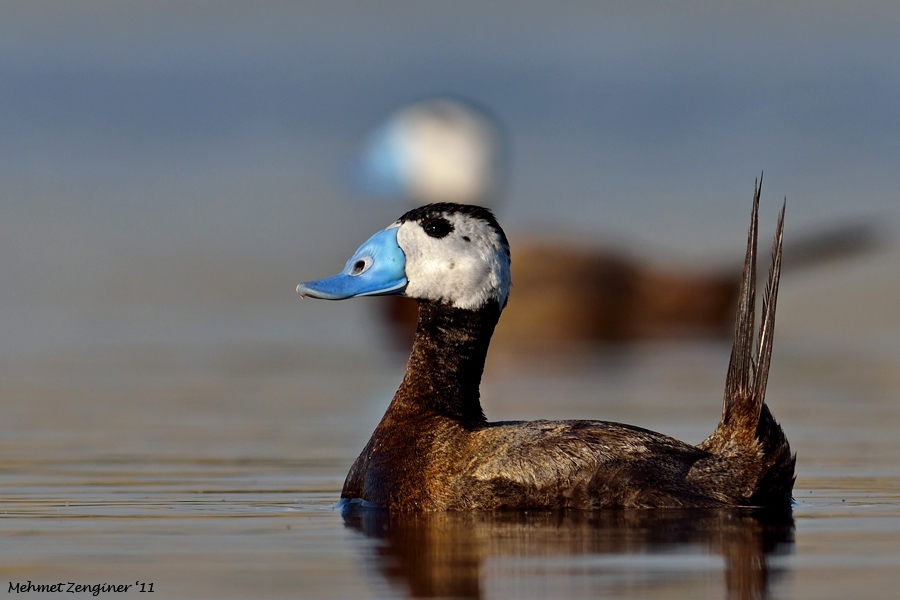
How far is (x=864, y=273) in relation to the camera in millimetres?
17781

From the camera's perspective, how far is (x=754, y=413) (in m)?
7.26

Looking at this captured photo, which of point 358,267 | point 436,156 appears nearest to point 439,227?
point 358,267

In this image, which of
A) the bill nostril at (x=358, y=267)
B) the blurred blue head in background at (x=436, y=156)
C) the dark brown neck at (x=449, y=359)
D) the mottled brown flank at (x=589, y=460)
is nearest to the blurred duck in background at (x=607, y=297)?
the blurred blue head in background at (x=436, y=156)

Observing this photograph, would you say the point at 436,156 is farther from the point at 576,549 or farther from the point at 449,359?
the point at 576,549

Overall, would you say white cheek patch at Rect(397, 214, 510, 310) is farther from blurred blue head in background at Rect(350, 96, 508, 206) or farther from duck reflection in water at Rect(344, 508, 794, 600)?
blurred blue head in background at Rect(350, 96, 508, 206)

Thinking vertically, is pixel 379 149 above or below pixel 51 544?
above

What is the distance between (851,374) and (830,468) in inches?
157

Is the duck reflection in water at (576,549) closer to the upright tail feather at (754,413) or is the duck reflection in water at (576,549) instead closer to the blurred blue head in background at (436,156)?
the upright tail feather at (754,413)

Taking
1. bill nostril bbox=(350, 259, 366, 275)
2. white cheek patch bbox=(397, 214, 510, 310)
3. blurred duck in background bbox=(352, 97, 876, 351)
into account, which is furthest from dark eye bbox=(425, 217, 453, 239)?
blurred duck in background bbox=(352, 97, 876, 351)

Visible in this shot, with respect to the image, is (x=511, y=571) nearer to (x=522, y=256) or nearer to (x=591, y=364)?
(x=591, y=364)

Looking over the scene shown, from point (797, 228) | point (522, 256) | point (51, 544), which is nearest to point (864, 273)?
point (797, 228)

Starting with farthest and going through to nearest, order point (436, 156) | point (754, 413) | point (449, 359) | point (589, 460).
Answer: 1. point (436, 156)
2. point (449, 359)
3. point (754, 413)
4. point (589, 460)

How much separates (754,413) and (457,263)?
1352mm

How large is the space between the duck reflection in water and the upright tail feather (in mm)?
178
